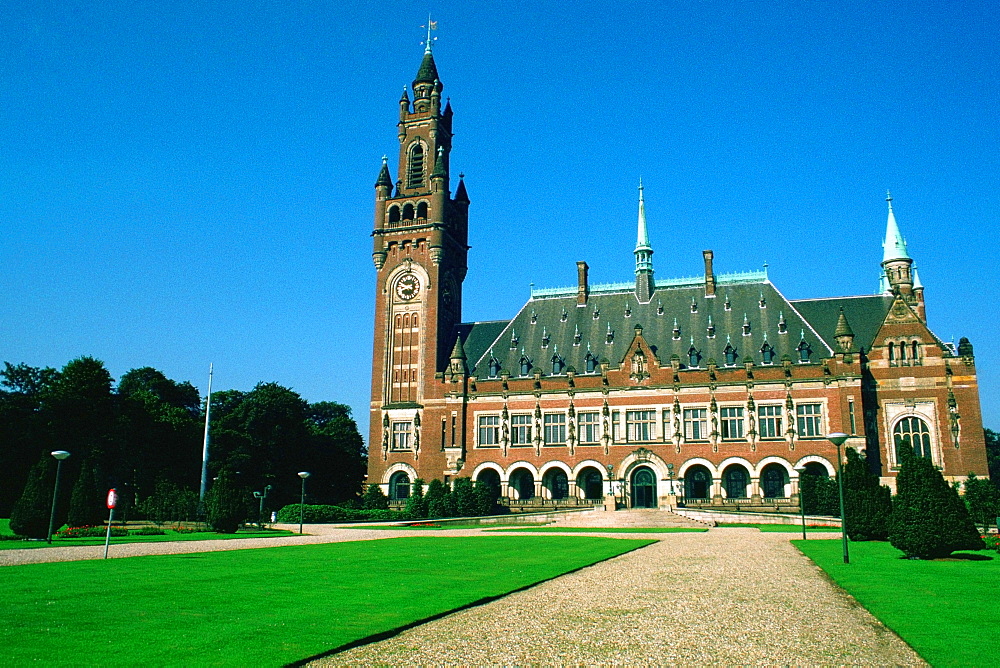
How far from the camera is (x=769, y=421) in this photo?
203 ft

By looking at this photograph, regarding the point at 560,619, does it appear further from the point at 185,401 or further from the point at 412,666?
the point at 185,401

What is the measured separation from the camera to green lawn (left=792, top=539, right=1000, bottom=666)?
11078 millimetres

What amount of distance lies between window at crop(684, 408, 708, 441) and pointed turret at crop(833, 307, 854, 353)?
11.6 meters

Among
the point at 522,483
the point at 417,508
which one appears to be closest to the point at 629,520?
the point at 417,508

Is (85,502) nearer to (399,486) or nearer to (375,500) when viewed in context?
(375,500)

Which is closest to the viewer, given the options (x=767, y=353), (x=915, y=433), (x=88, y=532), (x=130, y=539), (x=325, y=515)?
(x=130, y=539)

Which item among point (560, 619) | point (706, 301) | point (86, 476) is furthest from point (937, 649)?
point (706, 301)

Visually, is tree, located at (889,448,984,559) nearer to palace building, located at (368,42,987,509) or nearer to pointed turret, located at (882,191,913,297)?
palace building, located at (368,42,987,509)

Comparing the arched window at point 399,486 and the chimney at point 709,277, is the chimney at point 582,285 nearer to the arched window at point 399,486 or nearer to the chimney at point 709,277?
the chimney at point 709,277

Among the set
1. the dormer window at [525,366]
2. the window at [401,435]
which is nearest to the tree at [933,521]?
the dormer window at [525,366]

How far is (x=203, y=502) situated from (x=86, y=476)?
51.4ft

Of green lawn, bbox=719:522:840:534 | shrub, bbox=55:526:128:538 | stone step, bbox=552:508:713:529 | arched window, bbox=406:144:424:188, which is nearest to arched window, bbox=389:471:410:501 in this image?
stone step, bbox=552:508:713:529

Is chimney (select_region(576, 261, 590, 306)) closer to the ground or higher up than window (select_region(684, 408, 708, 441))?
higher up

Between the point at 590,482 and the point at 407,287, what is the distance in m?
24.9
